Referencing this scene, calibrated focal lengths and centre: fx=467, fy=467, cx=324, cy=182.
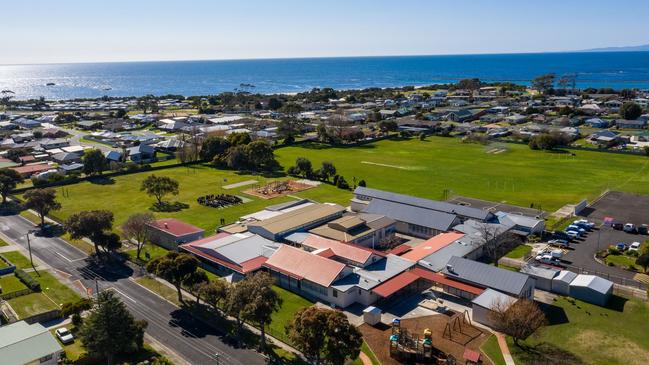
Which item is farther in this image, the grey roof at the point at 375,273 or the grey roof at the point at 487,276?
the grey roof at the point at 375,273

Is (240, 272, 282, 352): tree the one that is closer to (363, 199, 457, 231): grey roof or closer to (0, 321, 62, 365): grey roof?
(0, 321, 62, 365): grey roof

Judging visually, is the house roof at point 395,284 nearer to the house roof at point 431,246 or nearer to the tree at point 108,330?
the house roof at point 431,246

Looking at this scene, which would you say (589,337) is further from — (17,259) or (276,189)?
(17,259)

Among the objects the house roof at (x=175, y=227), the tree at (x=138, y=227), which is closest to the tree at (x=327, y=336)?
the tree at (x=138, y=227)

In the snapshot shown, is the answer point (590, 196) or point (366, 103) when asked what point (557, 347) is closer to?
point (590, 196)

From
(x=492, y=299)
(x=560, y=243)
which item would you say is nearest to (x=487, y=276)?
(x=492, y=299)

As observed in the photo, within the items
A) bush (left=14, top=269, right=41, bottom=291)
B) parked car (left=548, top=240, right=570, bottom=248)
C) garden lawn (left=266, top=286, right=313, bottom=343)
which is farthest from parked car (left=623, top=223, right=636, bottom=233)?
bush (left=14, top=269, right=41, bottom=291)
